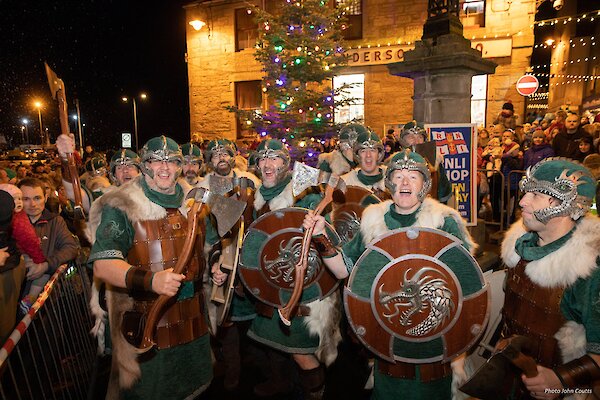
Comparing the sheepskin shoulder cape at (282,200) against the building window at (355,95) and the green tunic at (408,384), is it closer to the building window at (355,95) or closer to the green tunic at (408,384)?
the green tunic at (408,384)

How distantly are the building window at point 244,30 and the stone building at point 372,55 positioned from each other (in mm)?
38

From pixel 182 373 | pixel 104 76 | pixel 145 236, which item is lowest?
pixel 182 373

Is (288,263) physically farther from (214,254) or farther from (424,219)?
(424,219)

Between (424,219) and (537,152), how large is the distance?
22.8 ft

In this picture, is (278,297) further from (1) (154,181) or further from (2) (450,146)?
(2) (450,146)

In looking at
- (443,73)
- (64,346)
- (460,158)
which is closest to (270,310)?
(64,346)

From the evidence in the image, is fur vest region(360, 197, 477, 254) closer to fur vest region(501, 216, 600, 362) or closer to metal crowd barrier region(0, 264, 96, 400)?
fur vest region(501, 216, 600, 362)

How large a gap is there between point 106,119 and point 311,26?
48.8 meters

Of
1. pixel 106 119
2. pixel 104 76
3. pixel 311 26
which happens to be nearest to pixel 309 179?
pixel 311 26

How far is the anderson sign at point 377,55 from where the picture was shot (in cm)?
1491

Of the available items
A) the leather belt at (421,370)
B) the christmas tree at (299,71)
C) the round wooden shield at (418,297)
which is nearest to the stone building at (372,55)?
the christmas tree at (299,71)

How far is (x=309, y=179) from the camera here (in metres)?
3.06

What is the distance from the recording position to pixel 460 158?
641 cm

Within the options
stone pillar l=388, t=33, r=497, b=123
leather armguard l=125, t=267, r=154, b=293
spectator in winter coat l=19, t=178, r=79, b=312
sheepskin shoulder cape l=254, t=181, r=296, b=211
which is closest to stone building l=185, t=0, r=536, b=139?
stone pillar l=388, t=33, r=497, b=123
